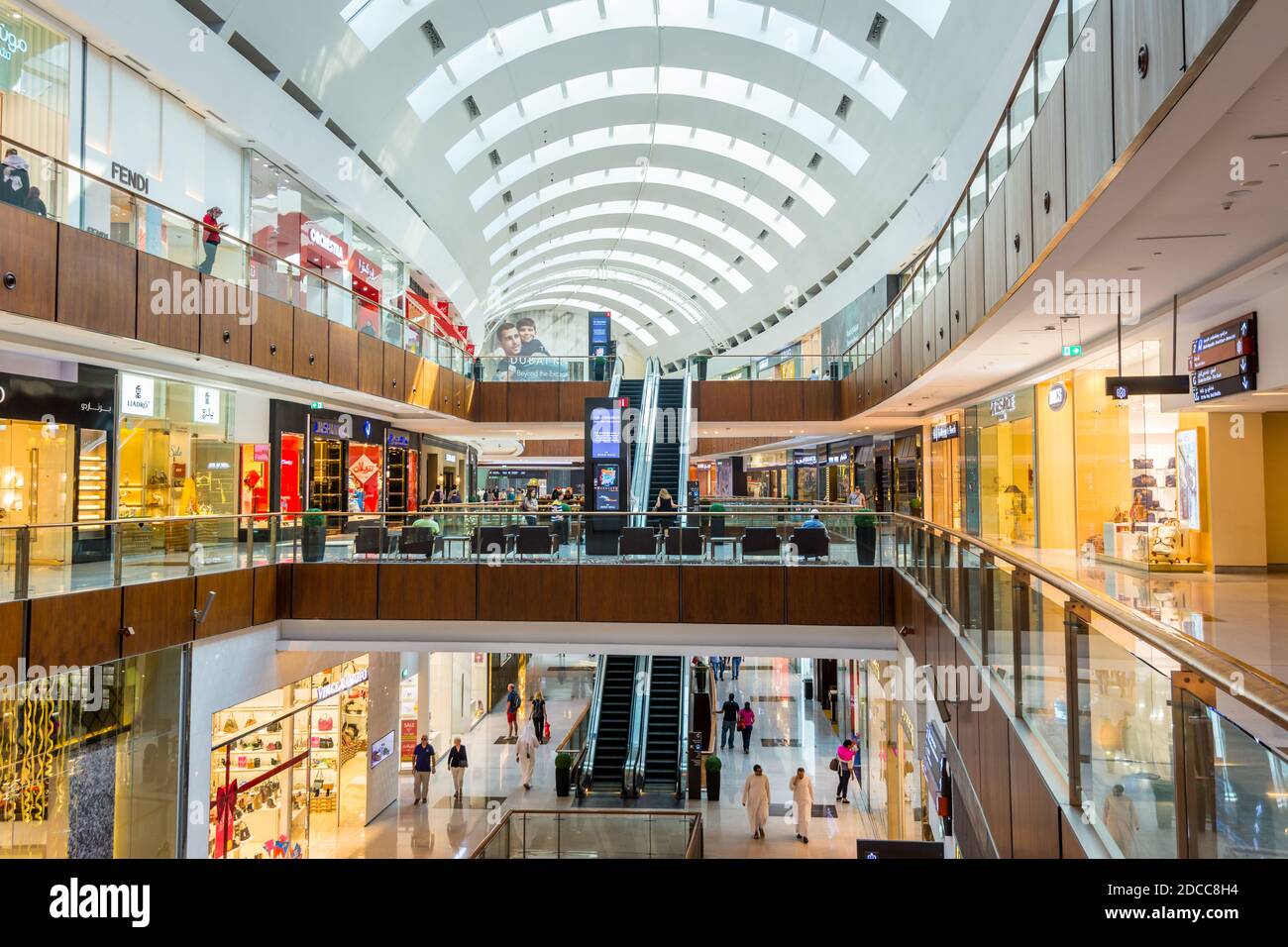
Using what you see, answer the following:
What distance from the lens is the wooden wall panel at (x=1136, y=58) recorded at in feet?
12.8

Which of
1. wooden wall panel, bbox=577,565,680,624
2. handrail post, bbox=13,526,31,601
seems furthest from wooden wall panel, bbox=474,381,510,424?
handrail post, bbox=13,526,31,601

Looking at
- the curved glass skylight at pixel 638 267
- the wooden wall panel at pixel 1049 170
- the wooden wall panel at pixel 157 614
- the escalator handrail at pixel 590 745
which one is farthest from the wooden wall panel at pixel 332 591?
the curved glass skylight at pixel 638 267

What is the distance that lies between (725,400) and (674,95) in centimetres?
1071

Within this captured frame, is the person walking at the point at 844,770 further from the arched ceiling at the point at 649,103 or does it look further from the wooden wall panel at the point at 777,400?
the arched ceiling at the point at 649,103

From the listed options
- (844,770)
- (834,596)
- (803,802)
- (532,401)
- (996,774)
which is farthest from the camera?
(532,401)

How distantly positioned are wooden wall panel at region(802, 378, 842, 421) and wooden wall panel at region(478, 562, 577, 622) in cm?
1363

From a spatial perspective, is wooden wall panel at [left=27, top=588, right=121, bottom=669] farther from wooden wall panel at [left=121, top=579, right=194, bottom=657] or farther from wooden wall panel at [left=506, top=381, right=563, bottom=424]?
wooden wall panel at [left=506, top=381, right=563, bottom=424]

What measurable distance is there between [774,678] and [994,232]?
21.6 m

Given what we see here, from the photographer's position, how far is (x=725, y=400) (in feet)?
83.1

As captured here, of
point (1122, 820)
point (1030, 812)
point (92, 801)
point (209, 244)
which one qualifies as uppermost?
point (209, 244)

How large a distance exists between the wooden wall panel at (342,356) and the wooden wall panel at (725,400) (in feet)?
38.3

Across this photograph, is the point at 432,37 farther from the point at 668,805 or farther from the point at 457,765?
the point at 668,805

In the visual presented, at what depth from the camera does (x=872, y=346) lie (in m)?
20.4

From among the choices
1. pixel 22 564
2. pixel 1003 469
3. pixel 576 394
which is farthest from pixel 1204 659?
pixel 576 394
